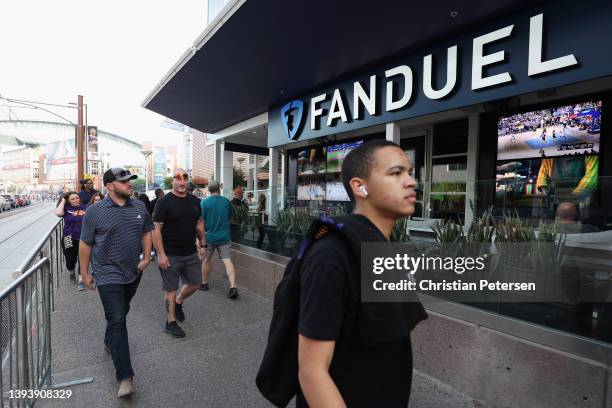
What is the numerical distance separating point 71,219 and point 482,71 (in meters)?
7.17

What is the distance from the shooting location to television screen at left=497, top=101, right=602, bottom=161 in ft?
18.3

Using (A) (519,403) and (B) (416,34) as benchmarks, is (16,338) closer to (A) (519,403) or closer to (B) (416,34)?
(A) (519,403)

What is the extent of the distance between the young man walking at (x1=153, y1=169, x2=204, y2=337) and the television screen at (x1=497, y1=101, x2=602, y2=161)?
5901 mm

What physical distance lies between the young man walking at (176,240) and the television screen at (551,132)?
5901mm

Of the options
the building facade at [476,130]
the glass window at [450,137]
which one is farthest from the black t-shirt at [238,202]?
the glass window at [450,137]

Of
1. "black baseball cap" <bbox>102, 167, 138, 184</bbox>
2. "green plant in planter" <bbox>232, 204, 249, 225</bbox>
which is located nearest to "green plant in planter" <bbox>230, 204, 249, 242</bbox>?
"green plant in planter" <bbox>232, 204, 249, 225</bbox>

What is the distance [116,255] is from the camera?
3131 mm

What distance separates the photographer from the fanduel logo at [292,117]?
8.37m

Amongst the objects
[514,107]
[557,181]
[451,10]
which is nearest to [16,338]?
[557,181]

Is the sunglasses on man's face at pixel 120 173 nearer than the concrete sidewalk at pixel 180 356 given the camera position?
No

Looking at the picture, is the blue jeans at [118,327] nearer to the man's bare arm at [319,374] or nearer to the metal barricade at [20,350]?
the metal barricade at [20,350]

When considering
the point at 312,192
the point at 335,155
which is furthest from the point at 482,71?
the point at 335,155

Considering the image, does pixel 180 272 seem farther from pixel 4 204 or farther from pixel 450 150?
pixel 4 204

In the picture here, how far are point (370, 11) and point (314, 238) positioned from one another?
4.79 metres
